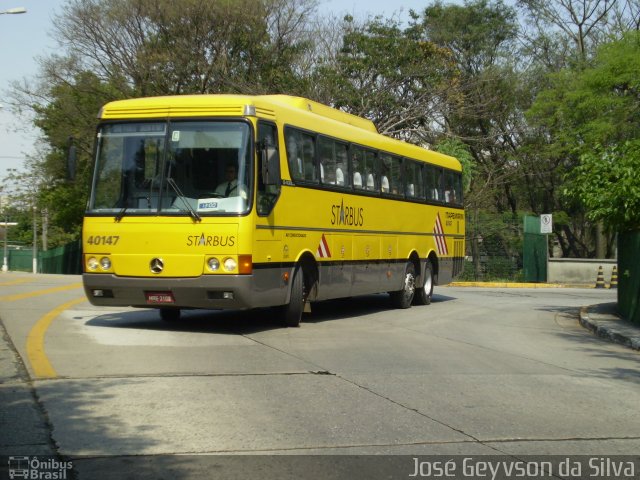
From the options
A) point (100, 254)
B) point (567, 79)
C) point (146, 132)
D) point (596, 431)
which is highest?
point (567, 79)

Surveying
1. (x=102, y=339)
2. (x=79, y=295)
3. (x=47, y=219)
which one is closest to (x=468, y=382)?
(x=102, y=339)

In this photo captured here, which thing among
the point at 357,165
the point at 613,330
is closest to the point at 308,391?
the point at 613,330

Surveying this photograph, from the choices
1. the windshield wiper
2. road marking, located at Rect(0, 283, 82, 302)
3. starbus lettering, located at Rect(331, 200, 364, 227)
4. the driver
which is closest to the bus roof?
the driver

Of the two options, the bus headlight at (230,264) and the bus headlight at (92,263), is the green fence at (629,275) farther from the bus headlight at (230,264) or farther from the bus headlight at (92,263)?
the bus headlight at (92,263)

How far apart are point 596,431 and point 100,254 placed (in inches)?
309

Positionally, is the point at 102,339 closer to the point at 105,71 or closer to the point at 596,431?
the point at 596,431

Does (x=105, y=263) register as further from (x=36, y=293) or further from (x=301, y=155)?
(x=36, y=293)

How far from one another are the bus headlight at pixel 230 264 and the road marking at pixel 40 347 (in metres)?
2.57

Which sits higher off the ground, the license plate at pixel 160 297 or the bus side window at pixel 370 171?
the bus side window at pixel 370 171

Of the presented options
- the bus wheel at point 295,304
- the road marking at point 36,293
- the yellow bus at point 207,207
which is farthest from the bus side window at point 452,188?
A: the road marking at point 36,293

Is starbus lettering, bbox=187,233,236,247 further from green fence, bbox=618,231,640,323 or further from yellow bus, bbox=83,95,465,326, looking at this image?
green fence, bbox=618,231,640,323

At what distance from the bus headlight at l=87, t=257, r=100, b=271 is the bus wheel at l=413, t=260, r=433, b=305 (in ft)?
29.8

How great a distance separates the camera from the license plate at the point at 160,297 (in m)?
12.6

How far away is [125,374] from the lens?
29.9ft
